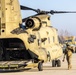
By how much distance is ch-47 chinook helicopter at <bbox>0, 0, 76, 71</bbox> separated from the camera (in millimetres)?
16688

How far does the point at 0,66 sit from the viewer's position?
53.6ft

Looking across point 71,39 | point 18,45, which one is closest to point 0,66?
point 18,45

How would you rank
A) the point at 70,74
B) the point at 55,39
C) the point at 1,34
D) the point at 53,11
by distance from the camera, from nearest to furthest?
the point at 70,74, the point at 1,34, the point at 53,11, the point at 55,39

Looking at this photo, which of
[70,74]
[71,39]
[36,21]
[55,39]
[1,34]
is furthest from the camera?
[71,39]

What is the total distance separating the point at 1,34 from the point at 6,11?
1.30m

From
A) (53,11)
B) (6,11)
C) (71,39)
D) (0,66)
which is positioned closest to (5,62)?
(0,66)

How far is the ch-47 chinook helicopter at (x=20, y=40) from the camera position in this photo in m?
16.7

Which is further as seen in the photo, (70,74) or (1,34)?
(1,34)

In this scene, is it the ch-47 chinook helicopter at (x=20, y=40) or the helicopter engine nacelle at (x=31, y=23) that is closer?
the ch-47 chinook helicopter at (x=20, y=40)

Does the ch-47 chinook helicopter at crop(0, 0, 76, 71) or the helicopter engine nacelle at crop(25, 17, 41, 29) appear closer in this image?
the ch-47 chinook helicopter at crop(0, 0, 76, 71)

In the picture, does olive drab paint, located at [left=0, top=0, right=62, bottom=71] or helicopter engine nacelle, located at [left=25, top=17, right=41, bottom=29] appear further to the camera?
helicopter engine nacelle, located at [left=25, top=17, right=41, bottom=29]

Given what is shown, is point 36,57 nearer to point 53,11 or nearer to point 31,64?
point 31,64

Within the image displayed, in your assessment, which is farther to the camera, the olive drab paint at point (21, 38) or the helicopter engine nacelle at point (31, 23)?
the helicopter engine nacelle at point (31, 23)

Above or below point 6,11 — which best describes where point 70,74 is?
below
